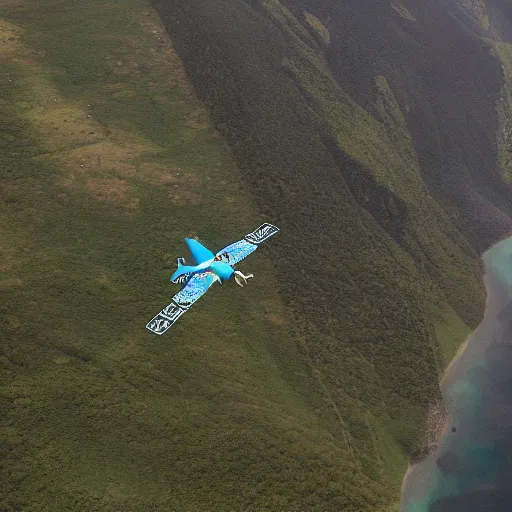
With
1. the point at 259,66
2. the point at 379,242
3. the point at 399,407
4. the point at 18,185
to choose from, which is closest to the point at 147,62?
the point at 259,66

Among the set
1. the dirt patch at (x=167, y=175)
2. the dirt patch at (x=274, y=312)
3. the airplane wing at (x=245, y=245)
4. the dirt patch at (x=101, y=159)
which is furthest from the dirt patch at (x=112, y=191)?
the dirt patch at (x=274, y=312)

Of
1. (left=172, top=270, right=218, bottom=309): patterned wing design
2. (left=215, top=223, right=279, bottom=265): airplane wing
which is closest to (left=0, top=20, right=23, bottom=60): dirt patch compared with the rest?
(left=215, top=223, right=279, bottom=265): airplane wing

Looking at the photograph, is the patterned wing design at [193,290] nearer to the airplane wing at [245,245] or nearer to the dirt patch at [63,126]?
the airplane wing at [245,245]

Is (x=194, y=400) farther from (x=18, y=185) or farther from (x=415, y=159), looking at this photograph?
(x=415, y=159)

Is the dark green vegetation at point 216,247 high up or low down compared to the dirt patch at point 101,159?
up

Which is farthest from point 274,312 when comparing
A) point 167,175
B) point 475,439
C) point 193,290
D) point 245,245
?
point 475,439
